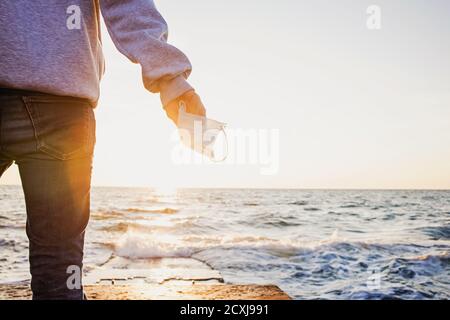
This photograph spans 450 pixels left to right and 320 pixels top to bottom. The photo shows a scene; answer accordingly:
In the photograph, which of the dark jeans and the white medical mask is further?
the white medical mask

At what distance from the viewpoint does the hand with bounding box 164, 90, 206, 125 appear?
1248mm

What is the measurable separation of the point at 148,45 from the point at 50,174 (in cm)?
47

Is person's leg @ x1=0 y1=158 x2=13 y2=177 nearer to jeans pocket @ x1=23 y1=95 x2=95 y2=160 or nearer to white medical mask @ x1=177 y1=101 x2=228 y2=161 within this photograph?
jeans pocket @ x1=23 y1=95 x2=95 y2=160

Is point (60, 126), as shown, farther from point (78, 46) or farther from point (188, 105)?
point (188, 105)

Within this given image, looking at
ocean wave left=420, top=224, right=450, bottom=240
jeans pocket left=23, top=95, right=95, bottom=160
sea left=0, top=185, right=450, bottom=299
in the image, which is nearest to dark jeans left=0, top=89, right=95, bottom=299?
jeans pocket left=23, top=95, right=95, bottom=160

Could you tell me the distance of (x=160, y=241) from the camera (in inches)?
420

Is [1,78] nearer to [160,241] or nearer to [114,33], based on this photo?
[114,33]

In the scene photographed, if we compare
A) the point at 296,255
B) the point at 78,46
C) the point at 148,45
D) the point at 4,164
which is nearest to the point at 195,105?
the point at 148,45

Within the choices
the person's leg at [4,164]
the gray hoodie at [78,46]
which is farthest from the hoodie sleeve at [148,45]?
the person's leg at [4,164]

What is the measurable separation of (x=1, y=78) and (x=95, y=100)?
0.24 meters

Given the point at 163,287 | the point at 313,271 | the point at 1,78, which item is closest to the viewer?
the point at 1,78

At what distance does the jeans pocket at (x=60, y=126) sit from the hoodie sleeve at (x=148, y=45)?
233 mm
